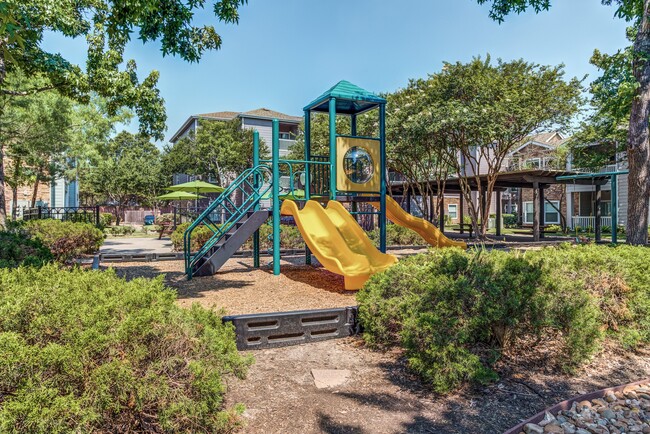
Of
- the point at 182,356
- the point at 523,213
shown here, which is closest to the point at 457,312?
the point at 182,356

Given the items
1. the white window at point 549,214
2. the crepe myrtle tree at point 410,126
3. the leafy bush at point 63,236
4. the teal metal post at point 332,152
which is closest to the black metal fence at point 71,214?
the leafy bush at point 63,236

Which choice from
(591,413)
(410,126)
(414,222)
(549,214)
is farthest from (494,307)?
(549,214)

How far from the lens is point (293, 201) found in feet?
30.8

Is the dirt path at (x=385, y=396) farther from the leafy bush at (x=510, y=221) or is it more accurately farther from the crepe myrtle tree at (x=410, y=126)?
the leafy bush at (x=510, y=221)

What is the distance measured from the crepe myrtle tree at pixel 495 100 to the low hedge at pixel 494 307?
10.4m

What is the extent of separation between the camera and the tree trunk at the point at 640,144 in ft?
23.4

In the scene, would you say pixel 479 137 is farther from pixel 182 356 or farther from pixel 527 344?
pixel 182 356

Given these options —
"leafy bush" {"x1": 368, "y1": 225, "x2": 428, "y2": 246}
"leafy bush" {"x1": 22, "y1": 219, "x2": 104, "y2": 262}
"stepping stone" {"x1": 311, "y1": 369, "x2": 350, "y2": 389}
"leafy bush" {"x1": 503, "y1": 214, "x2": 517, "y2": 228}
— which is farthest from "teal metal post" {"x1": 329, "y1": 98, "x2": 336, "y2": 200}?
"leafy bush" {"x1": 503, "y1": 214, "x2": 517, "y2": 228}

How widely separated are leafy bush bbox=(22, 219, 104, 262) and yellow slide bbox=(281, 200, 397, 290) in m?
6.23

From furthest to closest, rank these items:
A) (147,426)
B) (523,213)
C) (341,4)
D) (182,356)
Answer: (523,213) → (341,4) → (182,356) → (147,426)

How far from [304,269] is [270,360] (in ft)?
→ 19.1

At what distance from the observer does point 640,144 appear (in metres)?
7.21

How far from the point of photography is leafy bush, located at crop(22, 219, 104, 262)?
1048cm

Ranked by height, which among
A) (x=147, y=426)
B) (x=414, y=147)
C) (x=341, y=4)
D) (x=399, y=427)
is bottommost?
(x=399, y=427)
